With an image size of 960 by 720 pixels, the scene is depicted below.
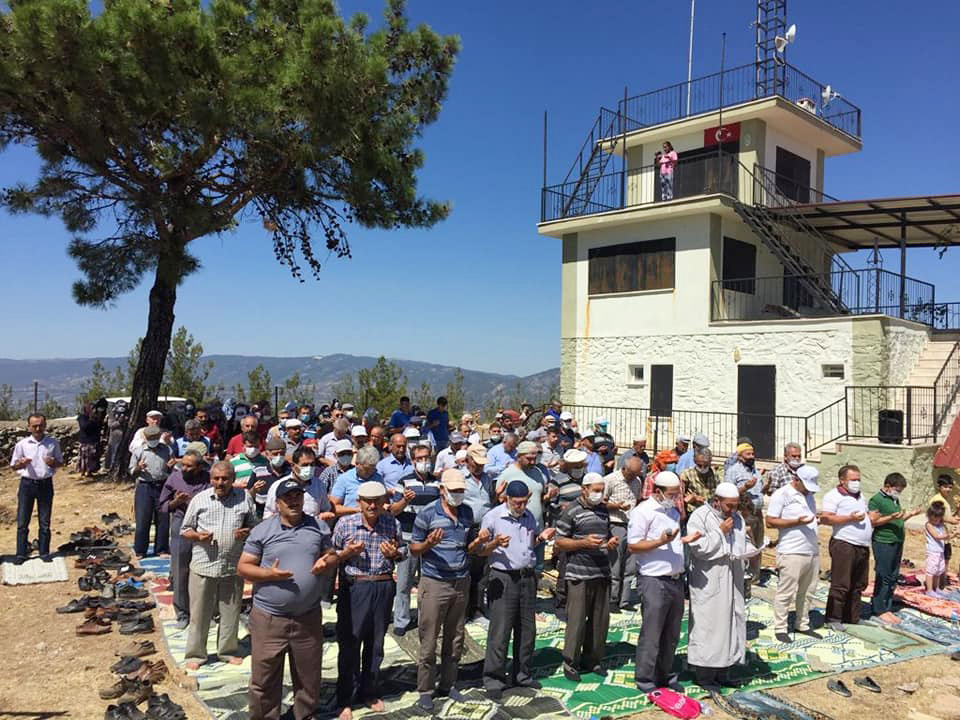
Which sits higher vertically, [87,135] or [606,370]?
[87,135]

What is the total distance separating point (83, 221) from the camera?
15.3 meters

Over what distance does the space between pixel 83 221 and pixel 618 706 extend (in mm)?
15225

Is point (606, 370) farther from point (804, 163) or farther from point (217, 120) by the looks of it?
point (217, 120)

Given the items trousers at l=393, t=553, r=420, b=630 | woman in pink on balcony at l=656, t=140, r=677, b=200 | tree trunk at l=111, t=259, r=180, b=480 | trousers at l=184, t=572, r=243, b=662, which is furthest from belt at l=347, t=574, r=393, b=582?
woman in pink on balcony at l=656, t=140, r=677, b=200

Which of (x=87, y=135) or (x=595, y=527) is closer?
(x=595, y=527)

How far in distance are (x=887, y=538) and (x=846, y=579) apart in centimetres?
80

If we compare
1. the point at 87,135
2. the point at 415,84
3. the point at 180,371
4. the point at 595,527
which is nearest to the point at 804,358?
the point at 415,84

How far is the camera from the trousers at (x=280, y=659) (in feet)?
15.1

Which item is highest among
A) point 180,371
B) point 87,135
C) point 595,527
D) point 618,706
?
point 87,135

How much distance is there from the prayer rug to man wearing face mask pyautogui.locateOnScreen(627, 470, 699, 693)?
7.24 m

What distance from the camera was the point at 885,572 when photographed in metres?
7.77

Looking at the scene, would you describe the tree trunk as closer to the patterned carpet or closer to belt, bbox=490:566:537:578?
the patterned carpet

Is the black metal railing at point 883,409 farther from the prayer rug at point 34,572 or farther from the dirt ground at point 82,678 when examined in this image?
the prayer rug at point 34,572

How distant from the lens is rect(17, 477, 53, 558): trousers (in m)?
8.91
